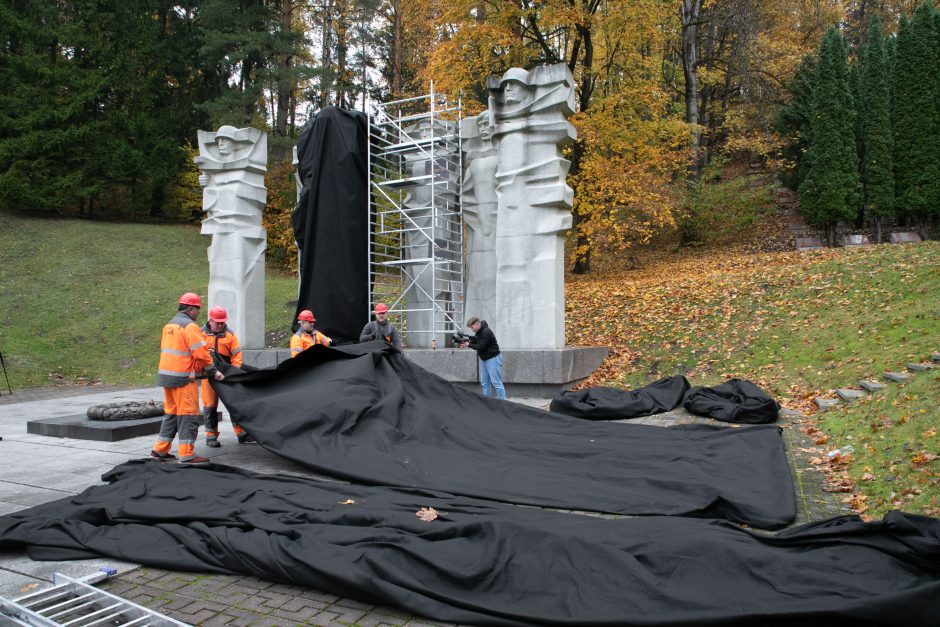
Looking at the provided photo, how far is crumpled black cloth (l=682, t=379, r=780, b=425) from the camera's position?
7711 millimetres

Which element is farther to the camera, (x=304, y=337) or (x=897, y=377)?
(x=897, y=377)

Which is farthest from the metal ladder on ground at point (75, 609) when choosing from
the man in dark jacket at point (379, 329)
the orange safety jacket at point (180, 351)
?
the man in dark jacket at point (379, 329)

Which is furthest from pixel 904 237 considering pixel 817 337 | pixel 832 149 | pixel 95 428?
pixel 95 428

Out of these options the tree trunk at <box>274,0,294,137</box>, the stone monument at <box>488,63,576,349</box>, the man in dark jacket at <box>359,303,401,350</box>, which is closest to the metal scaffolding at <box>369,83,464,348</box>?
the stone monument at <box>488,63,576,349</box>

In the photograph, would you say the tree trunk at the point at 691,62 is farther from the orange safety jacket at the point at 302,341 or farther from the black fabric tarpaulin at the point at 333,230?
the orange safety jacket at the point at 302,341

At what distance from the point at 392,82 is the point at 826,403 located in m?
23.3

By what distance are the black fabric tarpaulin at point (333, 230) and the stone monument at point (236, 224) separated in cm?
131

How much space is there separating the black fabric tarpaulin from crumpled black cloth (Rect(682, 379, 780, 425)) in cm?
645

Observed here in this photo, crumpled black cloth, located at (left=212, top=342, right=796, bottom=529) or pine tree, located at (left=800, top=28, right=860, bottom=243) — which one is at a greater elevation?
pine tree, located at (left=800, top=28, right=860, bottom=243)

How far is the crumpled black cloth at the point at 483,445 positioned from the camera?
4.70 m

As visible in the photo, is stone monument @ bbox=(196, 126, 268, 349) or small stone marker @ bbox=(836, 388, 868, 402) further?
stone monument @ bbox=(196, 126, 268, 349)

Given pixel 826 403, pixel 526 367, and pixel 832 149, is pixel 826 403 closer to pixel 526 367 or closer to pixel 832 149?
pixel 526 367

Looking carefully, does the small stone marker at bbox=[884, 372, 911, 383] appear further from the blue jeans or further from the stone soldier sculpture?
the stone soldier sculpture

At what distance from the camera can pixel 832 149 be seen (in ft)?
61.8
